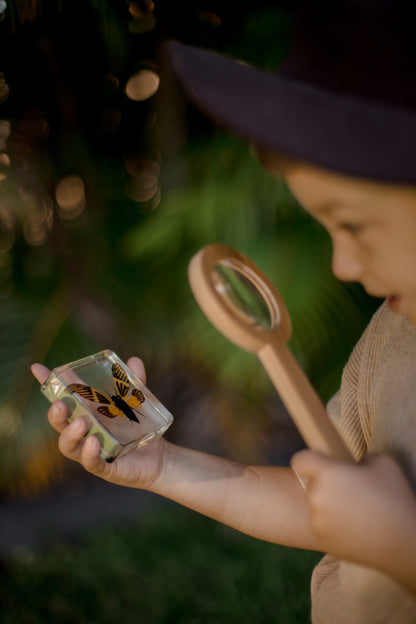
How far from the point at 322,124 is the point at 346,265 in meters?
0.19

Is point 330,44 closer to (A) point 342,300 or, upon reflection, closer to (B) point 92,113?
(A) point 342,300

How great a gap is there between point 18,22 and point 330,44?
1.20 metres

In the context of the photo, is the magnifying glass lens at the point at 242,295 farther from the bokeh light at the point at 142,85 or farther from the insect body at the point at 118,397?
the bokeh light at the point at 142,85

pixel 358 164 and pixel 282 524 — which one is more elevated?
pixel 358 164

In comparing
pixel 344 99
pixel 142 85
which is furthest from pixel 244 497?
pixel 142 85

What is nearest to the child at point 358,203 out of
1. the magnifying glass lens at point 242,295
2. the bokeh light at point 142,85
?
the magnifying glass lens at point 242,295

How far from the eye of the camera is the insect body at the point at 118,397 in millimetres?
738

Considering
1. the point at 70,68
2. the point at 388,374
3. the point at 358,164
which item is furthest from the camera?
the point at 70,68

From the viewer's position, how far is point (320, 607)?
699 millimetres

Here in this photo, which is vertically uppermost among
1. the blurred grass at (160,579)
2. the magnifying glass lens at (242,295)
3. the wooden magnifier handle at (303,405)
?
the magnifying glass lens at (242,295)

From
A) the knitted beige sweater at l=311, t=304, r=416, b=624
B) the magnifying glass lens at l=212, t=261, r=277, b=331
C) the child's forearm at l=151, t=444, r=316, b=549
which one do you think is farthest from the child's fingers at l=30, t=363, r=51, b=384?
the knitted beige sweater at l=311, t=304, r=416, b=624

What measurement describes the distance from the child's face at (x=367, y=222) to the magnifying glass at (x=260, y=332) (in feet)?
0.35

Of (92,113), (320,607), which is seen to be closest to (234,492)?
(320,607)

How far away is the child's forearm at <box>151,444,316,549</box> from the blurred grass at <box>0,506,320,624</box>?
2.56ft
